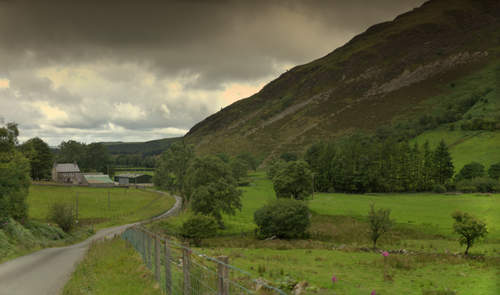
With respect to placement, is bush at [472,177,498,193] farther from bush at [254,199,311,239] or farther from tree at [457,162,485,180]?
bush at [254,199,311,239]

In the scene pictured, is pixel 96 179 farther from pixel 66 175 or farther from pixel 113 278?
pixel 113 278

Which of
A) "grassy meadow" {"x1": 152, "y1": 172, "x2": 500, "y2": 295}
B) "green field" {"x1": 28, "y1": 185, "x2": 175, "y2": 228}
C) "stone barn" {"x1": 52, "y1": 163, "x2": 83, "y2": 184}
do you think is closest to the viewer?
"grassy meadow" {"x1": 152, "y1": 172, "x2": 500, "y2": 295}

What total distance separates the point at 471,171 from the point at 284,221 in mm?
82266

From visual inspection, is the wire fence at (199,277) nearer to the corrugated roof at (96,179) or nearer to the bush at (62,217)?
the bush at (62,217)

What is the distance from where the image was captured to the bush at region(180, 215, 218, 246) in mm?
55094

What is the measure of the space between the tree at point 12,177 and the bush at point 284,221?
117 ft

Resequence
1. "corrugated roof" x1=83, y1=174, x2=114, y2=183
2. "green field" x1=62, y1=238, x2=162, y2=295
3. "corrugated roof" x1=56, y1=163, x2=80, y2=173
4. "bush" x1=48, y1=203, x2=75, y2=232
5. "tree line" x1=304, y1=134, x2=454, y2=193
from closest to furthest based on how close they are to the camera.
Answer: "green field" x1=62, y1=238, x2=162, y2=295, "bush" x1=48, y1=203, x2=75, y2=232, "tree line" x1=304, y1=134, x2=454, y2=193, "corrugated roof" x1=83, y1=174, x2=114, y2=183, "corrugated roof" x1=56, y1=163, x2=80, y2=173

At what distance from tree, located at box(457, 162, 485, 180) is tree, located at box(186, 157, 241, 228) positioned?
82067 millimetres

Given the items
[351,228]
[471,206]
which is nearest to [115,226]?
[351,228]

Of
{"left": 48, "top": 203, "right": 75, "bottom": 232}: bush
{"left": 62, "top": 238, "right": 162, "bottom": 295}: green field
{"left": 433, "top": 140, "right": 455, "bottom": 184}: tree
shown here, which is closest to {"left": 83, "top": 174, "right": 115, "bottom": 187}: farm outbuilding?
{"left": 48, "top": 203, "right": 75, "bottom": 232}: bush

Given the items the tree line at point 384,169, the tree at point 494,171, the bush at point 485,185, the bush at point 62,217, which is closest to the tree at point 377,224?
the bush at point 62,217

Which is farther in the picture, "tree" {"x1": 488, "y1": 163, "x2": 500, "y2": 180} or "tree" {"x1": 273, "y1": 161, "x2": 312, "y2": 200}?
"tree" {"x1": 488, "y1": 163, "x2": 500, "y2": 180}

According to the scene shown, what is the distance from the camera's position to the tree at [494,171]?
343ft

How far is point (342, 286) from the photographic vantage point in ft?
76.5
